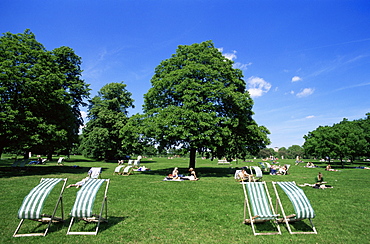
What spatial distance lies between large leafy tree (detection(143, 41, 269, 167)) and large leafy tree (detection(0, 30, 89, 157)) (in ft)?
28.4

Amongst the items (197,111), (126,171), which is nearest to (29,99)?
(126,171)

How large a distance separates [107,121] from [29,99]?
22937 millimetres

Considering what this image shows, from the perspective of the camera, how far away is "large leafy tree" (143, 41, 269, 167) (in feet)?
63.0

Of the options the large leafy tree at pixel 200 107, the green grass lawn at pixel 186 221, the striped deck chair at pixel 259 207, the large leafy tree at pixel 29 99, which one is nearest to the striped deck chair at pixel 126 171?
the large leafy tree at pixel 200 107

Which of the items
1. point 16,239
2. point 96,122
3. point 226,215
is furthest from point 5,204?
point 96,122

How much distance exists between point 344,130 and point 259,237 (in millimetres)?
39181

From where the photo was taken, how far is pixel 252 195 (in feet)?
23.4

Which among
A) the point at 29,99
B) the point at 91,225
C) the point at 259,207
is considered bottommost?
the point at 91,225

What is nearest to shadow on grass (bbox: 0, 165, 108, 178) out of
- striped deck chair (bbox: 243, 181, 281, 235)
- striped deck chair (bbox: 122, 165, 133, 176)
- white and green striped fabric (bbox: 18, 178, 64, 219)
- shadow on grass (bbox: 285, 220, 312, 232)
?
striped deck chair (bbox: 122, 165, 133, 176)

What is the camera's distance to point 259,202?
7039mm

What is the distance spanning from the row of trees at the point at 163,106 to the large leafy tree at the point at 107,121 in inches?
672

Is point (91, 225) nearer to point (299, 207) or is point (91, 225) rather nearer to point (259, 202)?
point (259, 202)

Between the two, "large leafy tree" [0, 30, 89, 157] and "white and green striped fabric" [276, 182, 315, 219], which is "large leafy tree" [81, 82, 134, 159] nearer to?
"large leafy tree" [0, 30, 89, 157]

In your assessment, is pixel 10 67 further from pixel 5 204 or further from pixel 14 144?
pixel 5 204
